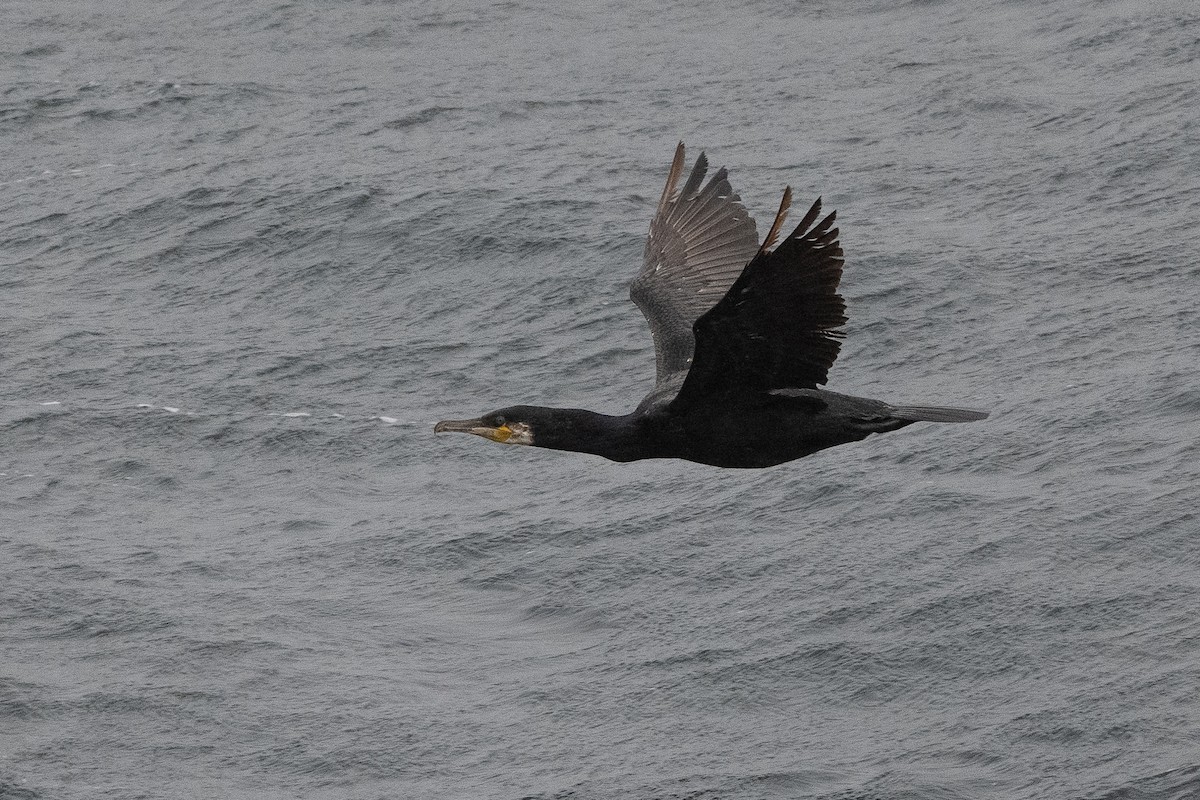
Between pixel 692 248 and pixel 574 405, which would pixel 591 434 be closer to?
pixel 692 248

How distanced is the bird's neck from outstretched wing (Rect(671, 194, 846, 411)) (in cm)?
27

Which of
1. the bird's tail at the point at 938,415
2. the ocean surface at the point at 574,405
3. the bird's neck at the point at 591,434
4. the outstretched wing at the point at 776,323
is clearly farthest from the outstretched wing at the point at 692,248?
the ocean surface at the point at 574,405

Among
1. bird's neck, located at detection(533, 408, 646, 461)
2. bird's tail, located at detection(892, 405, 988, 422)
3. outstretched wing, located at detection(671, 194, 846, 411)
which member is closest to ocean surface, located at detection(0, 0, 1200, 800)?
bird's neck, located at detection(533, 408, 646, 461)

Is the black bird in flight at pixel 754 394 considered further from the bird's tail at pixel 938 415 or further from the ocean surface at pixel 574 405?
the ocean surface at pixel 574 405

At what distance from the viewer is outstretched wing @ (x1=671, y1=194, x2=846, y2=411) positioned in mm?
7332

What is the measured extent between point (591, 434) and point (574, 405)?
377 centimetres

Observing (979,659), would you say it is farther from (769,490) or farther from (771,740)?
(769,490)

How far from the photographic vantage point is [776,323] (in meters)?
7.62

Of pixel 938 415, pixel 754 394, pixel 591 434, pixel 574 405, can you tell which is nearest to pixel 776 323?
pixel 754 394

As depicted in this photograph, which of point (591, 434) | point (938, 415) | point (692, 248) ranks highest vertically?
point (692, 248)

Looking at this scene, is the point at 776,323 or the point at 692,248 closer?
the point at 776,323

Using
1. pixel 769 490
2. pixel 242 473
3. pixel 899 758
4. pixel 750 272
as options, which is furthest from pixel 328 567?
pixel 750 272

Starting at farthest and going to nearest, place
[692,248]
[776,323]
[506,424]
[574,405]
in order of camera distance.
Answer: [574,405] → [692,248] → [506,424] → [776,323]

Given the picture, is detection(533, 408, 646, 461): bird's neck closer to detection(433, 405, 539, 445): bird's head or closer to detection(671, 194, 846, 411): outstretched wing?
detection(433, 405, 539, 445): bird's head
